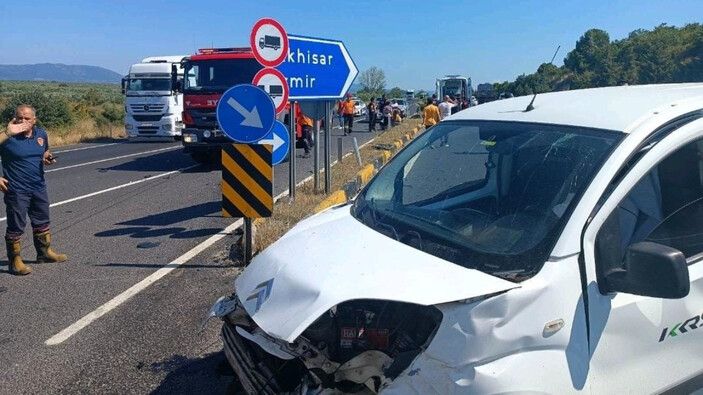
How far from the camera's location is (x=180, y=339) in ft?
16.0

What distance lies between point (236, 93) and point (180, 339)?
2947 millimetres

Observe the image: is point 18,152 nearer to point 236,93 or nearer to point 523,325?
point 236,93

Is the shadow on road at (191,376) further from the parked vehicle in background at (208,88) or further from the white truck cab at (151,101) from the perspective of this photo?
the white truck cab at (151,101)

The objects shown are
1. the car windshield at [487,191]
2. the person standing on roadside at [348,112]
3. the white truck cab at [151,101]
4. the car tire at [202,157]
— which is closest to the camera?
the car windshield at [487,191]

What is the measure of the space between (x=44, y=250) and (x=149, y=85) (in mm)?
18014

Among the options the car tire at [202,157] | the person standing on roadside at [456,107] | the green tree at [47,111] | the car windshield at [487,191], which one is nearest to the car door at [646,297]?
the car windshield at [487,191]

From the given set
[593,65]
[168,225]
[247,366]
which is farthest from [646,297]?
[593,65]

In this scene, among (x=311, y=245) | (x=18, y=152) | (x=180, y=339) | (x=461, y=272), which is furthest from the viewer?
(x=18, y=152)

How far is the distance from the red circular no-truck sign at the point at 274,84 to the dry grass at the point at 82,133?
65.6 feet

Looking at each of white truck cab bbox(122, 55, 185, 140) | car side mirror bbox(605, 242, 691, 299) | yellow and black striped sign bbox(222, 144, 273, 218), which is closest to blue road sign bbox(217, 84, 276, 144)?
yellow and black striped sign bbox(222, 144, 273, 218)

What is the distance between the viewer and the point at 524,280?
8.08 feet

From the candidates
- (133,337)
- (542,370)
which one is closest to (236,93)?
(133,337)

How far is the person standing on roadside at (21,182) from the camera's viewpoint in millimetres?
6785

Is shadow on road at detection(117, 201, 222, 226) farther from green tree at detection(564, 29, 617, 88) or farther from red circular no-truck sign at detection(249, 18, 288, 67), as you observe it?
green tree at detection(564, 29, 617, 88)
